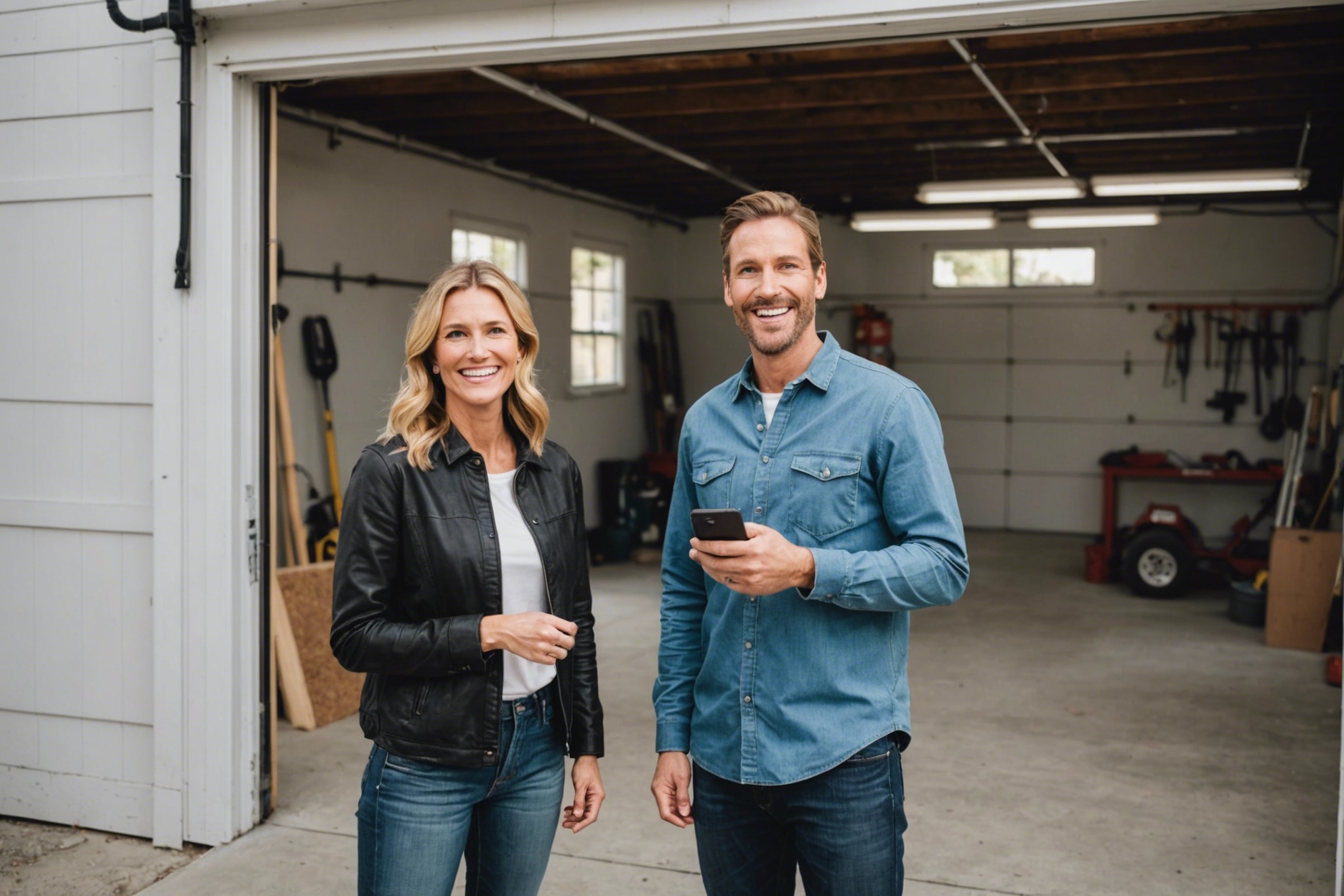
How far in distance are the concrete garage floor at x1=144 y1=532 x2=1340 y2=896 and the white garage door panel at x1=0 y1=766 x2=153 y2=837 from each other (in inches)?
14.7

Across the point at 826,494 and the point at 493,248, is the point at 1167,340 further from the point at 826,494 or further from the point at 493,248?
the point at 826,494

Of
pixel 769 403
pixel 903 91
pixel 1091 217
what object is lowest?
pixel 769 403

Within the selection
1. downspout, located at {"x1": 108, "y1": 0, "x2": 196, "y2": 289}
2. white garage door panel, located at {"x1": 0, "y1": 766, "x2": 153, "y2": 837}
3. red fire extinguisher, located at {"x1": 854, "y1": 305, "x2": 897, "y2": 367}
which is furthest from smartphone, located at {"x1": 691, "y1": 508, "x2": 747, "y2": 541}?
red fire extinguisher, located at {"x1": 854, "y1": 305, "x2": 897, "y2": 367}

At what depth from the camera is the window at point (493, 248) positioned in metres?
8.76

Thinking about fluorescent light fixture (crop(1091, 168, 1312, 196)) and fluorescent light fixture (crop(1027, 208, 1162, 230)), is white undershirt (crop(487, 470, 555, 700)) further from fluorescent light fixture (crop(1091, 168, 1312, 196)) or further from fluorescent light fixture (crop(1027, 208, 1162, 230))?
fluorescent light fixture (crop(1027, 208, 1162, 230))

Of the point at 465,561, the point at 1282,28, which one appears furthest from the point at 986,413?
the point at 465,561

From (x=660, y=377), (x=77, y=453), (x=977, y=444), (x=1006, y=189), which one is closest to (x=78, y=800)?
(x=77, y=453)

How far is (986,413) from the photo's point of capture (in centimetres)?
1189

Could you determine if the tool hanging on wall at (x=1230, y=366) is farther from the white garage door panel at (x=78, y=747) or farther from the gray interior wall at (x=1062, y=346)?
the white garage door panel at (x=78, y=747)

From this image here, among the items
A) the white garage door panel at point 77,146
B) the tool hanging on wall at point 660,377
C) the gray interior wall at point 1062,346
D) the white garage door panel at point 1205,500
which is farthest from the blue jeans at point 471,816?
the gray interior wall at point 1062,346

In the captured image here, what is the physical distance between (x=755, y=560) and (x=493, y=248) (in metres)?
7.99

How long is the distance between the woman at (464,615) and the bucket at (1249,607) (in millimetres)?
6776

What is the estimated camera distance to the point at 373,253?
25.1 feet

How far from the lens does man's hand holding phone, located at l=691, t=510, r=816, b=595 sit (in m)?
1.66
